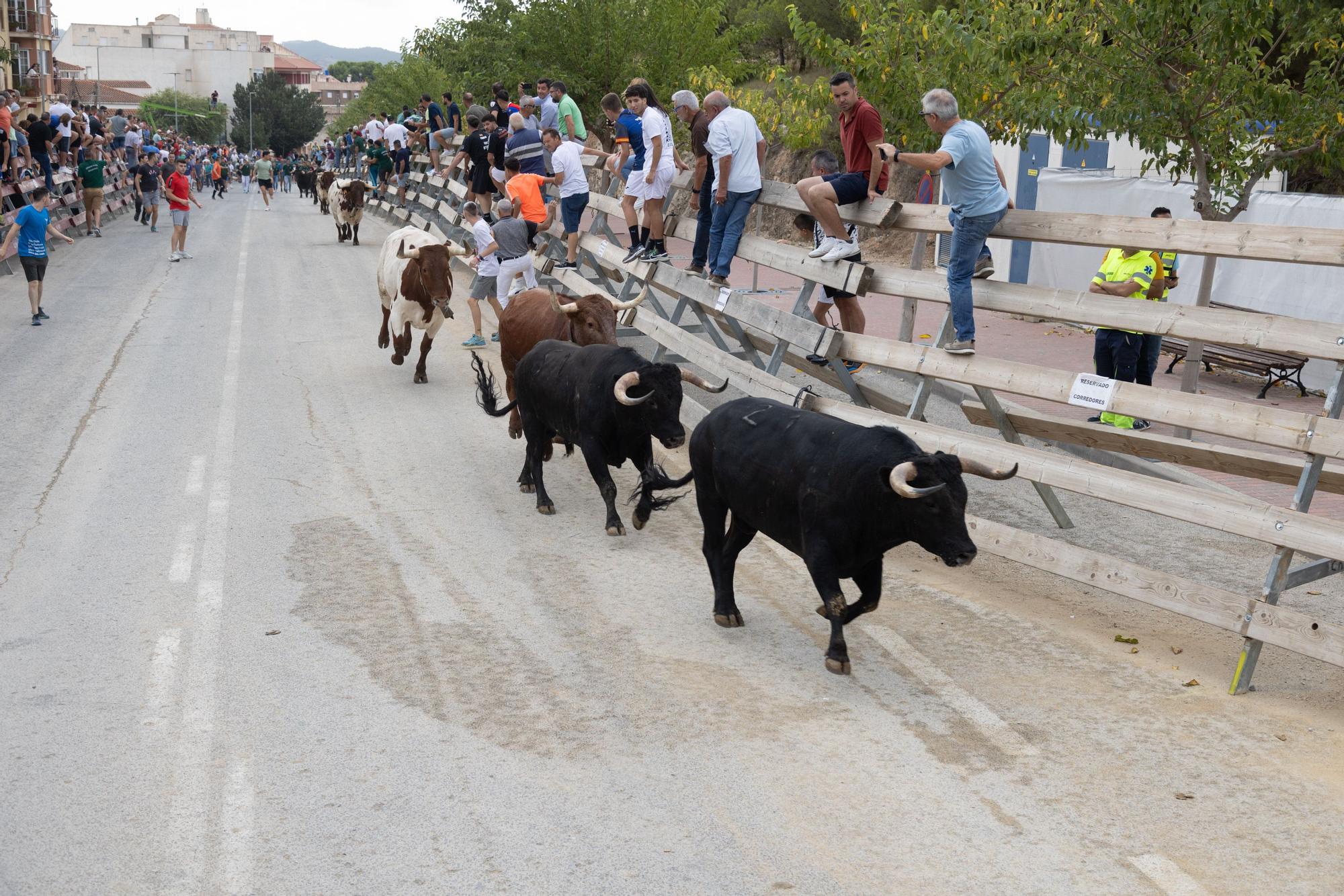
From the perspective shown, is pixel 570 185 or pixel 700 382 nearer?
pixel 700 382

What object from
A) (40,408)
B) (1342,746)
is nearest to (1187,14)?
(1342,746)

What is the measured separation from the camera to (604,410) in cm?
921

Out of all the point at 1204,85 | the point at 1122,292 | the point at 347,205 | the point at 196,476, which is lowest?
the point at 196,476

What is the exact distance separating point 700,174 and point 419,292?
405cm

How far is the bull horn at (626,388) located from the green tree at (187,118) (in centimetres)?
12960

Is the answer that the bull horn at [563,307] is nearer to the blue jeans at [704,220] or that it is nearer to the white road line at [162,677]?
the blue jeans at [704,220]

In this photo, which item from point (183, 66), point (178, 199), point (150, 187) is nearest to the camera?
point (178, 199)

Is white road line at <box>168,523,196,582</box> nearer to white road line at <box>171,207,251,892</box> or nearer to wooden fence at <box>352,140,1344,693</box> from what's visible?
white road line at <box>171,207,251,892</box>

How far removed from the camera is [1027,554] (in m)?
7.75

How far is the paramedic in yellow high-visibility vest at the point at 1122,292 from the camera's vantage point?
11.7 meters

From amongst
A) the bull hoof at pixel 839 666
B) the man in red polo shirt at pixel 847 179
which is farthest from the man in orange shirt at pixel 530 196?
the bull hoof at pixel 839 666

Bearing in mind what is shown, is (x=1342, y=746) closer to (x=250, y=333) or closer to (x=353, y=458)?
(x=353, y=458)

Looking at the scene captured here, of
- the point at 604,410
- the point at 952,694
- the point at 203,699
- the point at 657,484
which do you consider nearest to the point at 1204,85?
the point at 604,410

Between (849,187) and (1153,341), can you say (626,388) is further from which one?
(1153,341)
